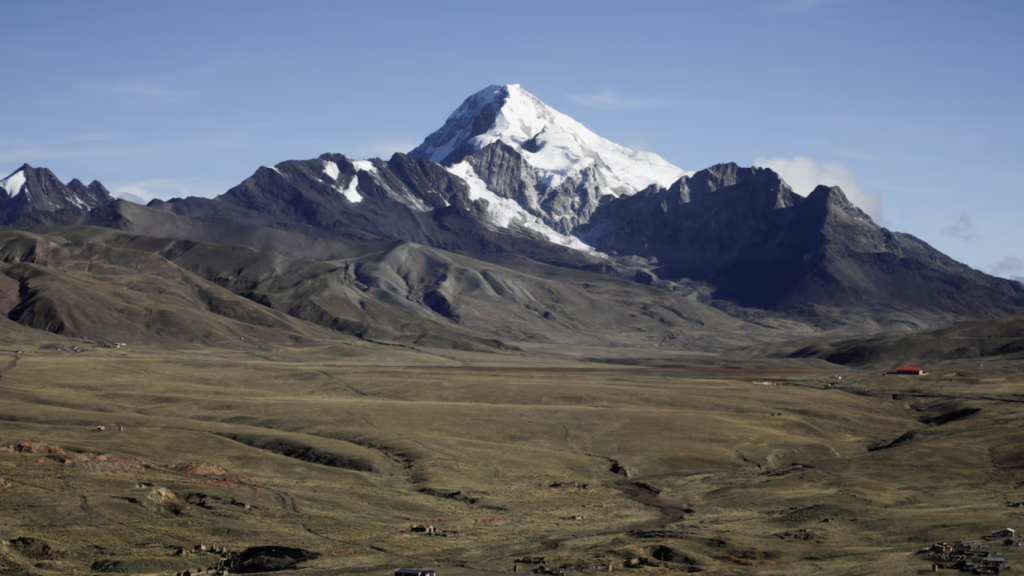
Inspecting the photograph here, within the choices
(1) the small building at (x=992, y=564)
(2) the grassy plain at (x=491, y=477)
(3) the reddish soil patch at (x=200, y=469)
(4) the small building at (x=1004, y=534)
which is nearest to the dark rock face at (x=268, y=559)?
(2) the grassy plain at (x=491, y=477)

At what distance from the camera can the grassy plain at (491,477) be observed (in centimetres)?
7112

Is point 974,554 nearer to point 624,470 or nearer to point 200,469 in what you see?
point 624,470

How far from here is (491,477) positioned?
358ft

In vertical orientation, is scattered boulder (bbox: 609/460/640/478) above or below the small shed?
below

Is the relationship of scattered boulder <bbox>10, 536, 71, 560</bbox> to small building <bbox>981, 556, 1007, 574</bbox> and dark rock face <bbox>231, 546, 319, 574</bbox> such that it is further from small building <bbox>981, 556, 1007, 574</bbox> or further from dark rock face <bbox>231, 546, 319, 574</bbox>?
small building <bbox>981, 556, 1007, 574</bbox>

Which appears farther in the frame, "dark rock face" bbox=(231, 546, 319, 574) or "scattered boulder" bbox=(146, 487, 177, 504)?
"scattered boulder" bbox=(146, 487, 177, 504)

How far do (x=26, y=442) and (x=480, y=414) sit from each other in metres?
66.8

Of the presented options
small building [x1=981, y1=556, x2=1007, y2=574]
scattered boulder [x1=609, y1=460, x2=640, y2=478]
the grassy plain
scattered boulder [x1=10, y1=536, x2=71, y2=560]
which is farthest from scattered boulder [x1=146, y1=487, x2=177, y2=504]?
small building [x1=981, y1=556, x2=1007, y2=574]

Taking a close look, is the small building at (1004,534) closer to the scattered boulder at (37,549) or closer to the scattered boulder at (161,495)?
the scattered boulder at (161,495)

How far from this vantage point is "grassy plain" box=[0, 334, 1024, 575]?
7112 cm

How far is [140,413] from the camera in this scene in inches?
5512

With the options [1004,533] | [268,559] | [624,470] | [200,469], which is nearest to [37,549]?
[268,559]

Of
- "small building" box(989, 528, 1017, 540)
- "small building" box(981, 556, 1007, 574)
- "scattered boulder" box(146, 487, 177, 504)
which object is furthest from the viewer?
"scattered boulder" box(146, 487, 177, 504)

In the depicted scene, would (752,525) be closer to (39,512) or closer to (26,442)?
(39,512)
